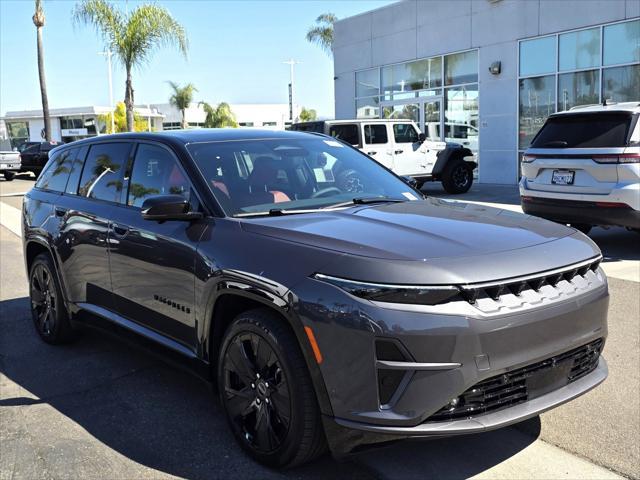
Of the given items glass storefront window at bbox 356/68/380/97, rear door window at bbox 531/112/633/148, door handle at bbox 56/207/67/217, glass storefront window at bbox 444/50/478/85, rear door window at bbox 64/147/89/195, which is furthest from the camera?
glass storefront window at bbox 356/68/380/97

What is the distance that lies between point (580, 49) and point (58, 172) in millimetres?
14363

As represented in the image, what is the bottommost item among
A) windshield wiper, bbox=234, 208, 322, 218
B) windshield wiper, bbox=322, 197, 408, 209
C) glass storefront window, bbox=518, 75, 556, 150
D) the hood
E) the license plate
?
the license plate

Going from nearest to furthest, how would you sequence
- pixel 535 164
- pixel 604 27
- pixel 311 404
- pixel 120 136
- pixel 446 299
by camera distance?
1. pixel 446 299
2. pixel 311 404
3. pixel 120 136
4. pixel 535 164
5. pixel 604 27

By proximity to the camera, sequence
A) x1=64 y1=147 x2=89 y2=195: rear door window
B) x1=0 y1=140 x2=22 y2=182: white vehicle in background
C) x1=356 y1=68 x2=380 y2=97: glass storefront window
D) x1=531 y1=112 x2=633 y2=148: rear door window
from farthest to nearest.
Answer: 1. x1=0 y1=140 x2=22 y2=182: white vehicle in background
2. x1=356 y1=68 x2=380 y2=97: glass storefront window
3. x1=531 y1=112 x2=633 y2=148: rear door window
4. x1=64 y1=147 x2=89 y2=195: rear door window

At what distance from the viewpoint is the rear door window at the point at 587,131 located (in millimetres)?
8023

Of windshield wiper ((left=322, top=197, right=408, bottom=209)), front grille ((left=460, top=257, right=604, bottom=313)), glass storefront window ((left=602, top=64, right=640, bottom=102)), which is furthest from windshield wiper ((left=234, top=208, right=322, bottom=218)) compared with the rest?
glass storefront window ((left=602, top=64, right=640, bottom=102))

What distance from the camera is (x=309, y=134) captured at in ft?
15.8

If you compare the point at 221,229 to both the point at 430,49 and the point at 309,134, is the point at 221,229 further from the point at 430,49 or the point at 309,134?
the point at 430,49

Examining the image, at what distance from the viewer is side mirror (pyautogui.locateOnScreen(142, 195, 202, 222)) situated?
3568 millimetres

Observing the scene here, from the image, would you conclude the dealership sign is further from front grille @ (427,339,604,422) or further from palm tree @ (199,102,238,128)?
front grille @ (427,339,604,422)

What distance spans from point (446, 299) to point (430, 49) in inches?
749

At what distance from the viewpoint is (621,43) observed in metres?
15.2

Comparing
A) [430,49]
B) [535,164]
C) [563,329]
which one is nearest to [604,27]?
[430,49]

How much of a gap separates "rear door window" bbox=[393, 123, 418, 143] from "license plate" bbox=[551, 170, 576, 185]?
7244 mm
